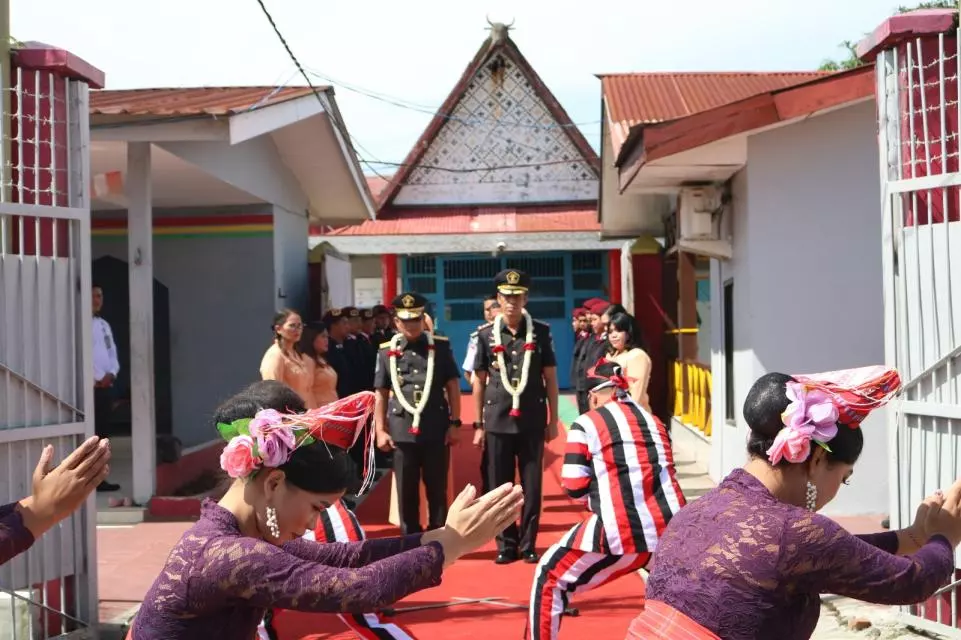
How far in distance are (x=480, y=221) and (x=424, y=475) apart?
13174mm

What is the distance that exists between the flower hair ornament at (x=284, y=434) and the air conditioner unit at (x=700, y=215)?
7.05 m

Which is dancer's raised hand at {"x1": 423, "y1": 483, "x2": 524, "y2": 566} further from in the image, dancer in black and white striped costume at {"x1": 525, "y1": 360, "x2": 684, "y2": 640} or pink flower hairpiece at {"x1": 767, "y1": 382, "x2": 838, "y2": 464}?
dancer in black and white striped costume at {"x1": 525, "y1": 360, "x2": 684, "y2": 640}

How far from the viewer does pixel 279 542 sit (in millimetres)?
2865

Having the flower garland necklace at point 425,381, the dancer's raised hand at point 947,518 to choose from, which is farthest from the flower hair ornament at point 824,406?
the flower garland necklace at point 425,381

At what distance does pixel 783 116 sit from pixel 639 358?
6.35ft

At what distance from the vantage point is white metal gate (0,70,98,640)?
5.20 m

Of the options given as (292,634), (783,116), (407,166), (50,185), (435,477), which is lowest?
(292,634)

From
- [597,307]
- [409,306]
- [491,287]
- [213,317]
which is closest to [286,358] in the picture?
[409,306]

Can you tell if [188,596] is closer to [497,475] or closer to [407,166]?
[497,475]

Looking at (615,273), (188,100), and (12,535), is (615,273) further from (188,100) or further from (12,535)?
(12,535)

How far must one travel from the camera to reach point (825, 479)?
9.37 ft

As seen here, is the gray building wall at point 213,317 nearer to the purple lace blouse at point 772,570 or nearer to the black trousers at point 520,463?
the black trousers at point 520,463

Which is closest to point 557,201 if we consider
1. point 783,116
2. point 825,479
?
point 783,116

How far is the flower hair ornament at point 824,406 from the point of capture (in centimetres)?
275
